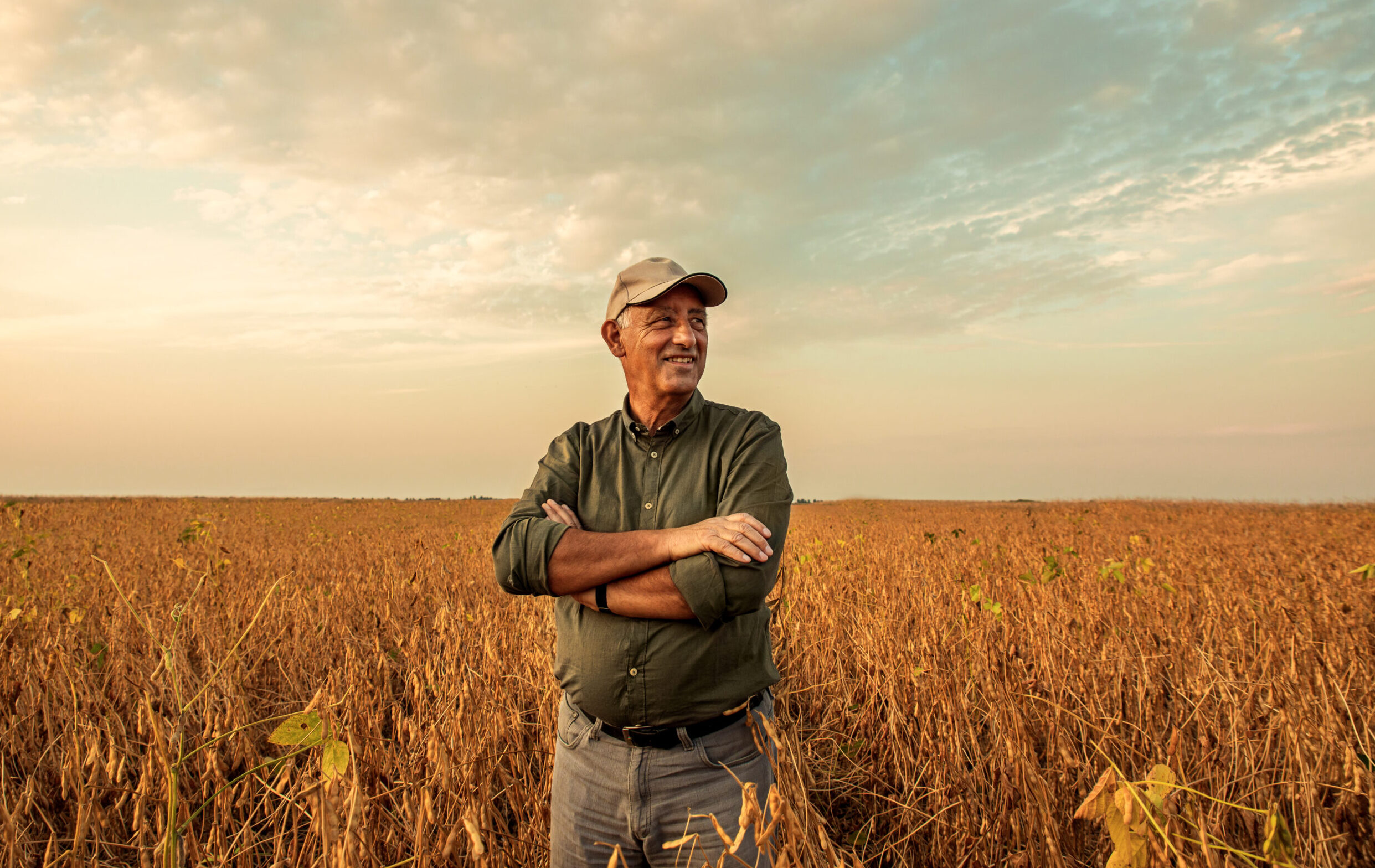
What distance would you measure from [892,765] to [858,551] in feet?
20.3

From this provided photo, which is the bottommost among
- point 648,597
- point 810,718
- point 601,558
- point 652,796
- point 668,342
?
point 810,718

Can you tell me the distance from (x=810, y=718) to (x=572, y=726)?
265cm

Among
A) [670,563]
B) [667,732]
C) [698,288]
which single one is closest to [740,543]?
[670,563]

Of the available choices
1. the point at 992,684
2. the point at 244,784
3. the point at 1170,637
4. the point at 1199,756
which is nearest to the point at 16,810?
the point at 244,784

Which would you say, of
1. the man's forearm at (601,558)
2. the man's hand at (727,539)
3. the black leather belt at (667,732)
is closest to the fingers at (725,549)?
the man's hand at (727,539)

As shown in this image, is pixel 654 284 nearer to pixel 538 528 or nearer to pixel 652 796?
pixel 538 528

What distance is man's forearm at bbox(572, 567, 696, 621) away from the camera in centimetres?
192

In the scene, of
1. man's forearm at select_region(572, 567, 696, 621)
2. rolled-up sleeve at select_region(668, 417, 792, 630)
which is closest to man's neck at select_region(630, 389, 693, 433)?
rolled-up sleeve at select_region(668, 417, 792, 630)

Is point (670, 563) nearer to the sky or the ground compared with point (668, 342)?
nearer to the ground

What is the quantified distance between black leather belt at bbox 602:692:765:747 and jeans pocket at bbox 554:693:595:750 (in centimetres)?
12

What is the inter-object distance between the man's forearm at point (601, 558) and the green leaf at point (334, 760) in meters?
0.84

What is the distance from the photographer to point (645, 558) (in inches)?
77.7

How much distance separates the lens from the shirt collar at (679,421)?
7.09 feet

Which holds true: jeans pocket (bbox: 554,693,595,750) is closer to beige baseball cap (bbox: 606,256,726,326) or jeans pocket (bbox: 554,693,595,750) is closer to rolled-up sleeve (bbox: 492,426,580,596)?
rolled-up sleeve (bbox: 492,426,580,596)
